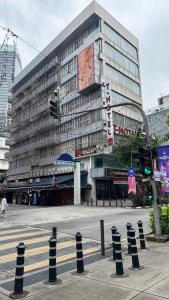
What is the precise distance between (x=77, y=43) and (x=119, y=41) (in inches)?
286

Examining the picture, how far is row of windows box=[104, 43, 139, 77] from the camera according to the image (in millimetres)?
45219

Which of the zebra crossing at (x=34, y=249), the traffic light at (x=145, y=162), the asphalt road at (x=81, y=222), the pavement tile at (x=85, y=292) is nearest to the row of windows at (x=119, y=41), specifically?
the asphalt road at (x=81, y=222)

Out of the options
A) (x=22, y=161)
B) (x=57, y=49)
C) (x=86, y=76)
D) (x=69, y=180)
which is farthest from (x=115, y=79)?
(x=22, y=161)

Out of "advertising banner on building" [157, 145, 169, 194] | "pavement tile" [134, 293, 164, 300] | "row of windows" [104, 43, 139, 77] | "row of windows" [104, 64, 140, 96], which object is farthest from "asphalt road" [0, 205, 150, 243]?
"row of windows" [104, 43, 139, 77]

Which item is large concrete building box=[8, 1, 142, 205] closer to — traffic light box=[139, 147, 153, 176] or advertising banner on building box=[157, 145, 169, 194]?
traffic light box=[139, 147, 153, 176]

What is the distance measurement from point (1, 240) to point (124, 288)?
739 cm

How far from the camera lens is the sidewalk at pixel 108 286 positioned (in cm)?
541

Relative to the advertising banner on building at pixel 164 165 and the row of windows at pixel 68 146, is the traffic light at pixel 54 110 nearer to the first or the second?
the advertising banner on building at pixel 164 165

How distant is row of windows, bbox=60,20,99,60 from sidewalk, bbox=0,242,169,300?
44.1 m

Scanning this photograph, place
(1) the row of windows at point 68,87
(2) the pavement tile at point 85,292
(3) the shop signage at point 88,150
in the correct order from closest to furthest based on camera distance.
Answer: (2) the pavement tile at point 85,292
(3) the shop signage at point 88,150
(1) the row of windows at point 68,87

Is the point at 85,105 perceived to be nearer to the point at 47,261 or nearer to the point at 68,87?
the point at 68,87

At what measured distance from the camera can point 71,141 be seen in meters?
46.6

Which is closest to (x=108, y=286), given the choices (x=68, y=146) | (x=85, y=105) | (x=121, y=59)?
(x=85, y=105)

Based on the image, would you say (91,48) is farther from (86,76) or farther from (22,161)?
(22,161)
